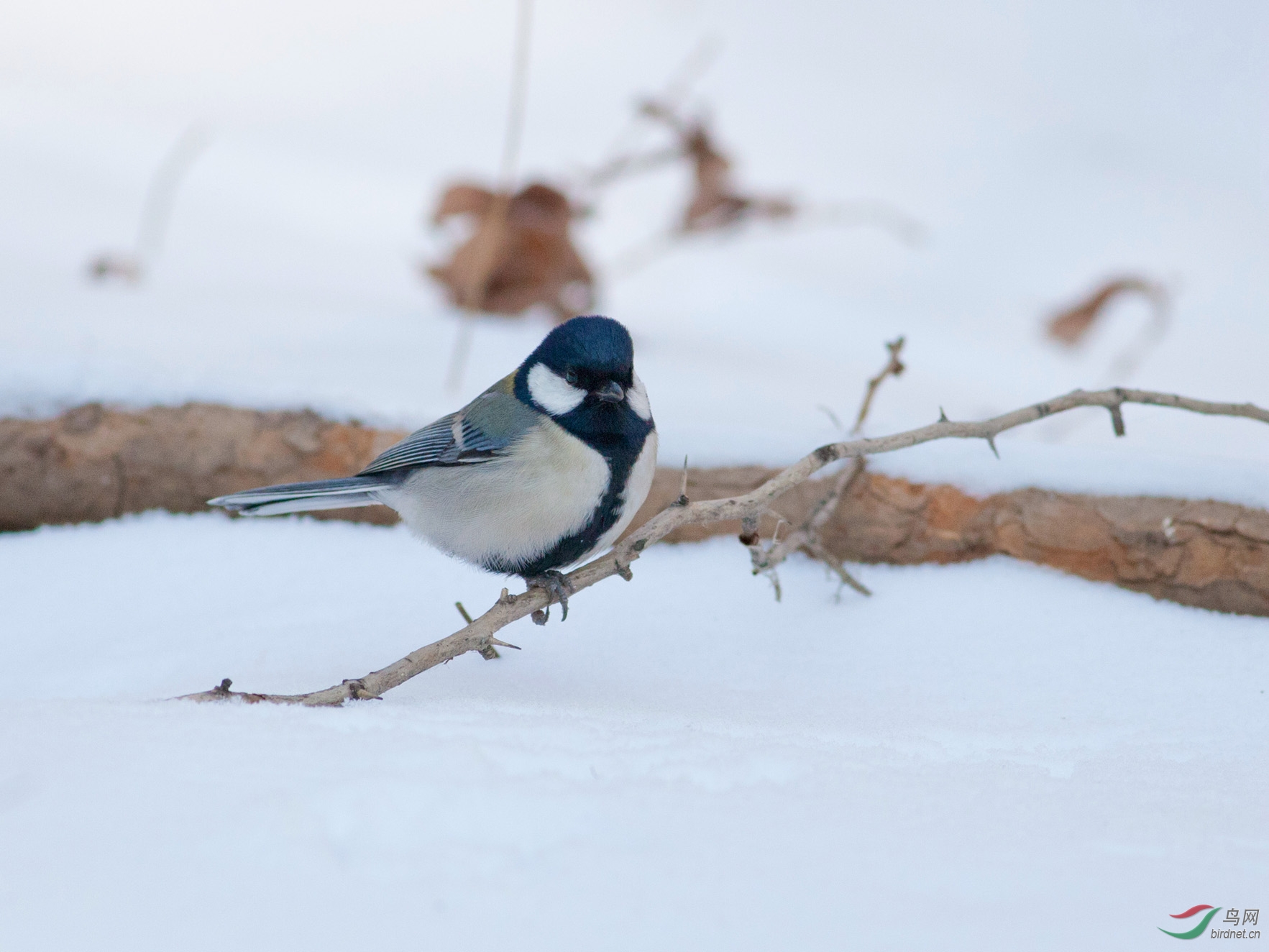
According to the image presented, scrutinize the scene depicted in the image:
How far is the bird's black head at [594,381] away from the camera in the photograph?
6.66 ft

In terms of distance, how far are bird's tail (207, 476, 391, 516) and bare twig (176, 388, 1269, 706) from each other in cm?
42

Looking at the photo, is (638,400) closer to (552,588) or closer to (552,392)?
(552,392)

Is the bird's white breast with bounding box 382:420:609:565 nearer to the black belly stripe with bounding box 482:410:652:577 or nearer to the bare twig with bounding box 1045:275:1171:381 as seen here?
the black belly stripe with bounding box 482:410:652:577

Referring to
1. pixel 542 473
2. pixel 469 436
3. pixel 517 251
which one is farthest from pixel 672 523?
pixel 517 251

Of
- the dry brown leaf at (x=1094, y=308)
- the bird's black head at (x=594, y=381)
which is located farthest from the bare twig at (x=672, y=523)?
the dry brown leaf at (x=1094, y=308)

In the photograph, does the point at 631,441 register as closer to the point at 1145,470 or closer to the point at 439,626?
the point at 439,626

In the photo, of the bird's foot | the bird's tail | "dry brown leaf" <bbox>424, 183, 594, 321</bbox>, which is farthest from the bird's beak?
"dry brown leaf" <bbox>424, 183, 594, 321</bbox>

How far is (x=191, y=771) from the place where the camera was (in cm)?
131

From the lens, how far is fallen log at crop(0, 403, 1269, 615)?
234 cm

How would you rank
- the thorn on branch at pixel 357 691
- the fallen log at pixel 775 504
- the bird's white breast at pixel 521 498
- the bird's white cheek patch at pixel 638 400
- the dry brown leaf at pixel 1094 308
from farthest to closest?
the dry brown leaf at pixel 1094 308 < the fallen log at pixel 775 504 < the bird's white cheek patch at pixel 638 400 < the bird's white breast at pixel 521 498 < the thorn on branch at pixel 357 691

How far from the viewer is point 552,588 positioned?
2.08 meters

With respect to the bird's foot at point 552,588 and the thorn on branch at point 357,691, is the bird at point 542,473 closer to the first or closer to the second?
the bird's foot at point 552,588

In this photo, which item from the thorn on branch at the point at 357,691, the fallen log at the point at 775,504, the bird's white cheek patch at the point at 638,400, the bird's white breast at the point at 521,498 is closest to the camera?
the thorn on branch at the point at 357,691

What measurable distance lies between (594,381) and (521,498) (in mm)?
259
